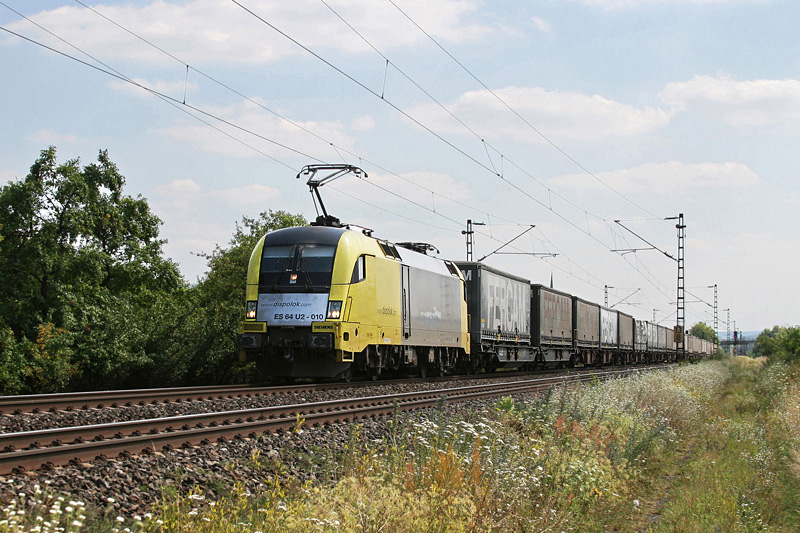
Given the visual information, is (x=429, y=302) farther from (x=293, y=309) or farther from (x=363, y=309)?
(x=293, y=309)

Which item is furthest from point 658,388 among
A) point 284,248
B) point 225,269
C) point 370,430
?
point 225,269

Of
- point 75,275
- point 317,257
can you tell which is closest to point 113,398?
point 317,257

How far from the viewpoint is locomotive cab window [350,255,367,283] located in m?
16.9

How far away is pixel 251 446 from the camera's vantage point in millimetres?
8227

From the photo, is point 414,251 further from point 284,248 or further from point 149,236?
point 149,236

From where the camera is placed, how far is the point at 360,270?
56.5ft

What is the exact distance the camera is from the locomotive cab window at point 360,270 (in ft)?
55.6

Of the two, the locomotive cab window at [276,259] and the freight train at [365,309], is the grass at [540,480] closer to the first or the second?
the freight train at [365,309]

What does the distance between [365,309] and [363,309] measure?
117 millimetres

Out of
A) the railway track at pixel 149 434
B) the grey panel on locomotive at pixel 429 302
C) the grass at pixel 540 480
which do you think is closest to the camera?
the grass at pixel 540 480

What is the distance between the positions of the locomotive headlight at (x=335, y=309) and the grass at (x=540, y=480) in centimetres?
496

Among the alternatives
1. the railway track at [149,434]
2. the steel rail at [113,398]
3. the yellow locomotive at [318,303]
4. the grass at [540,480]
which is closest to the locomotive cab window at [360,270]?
the yellow locomotive at [318,303]

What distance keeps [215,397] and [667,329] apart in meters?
62.4

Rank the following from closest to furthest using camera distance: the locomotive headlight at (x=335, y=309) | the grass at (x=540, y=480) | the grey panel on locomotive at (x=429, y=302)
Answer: the grass at (x=540, y=480) < the locomotive headlight at (x=335, y=309) < the grey panel on locomotive at (x=429, y=302)
